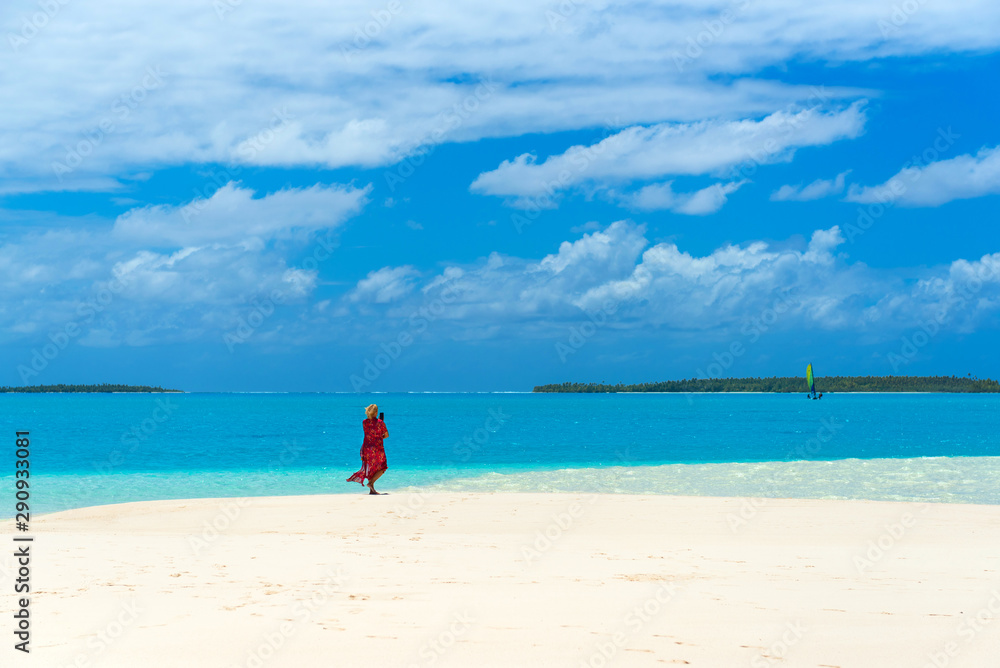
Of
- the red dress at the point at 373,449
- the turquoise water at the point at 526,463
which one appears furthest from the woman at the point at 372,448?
the turquoise water at the point at 526,463

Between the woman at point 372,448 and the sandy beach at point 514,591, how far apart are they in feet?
11.5

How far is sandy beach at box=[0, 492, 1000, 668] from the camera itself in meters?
7.55

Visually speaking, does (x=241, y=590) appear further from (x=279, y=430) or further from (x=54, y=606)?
(x=279, y=430)

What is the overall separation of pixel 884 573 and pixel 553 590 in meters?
5.11

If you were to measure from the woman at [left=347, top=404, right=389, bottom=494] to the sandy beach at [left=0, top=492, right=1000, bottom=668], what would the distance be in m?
3.50

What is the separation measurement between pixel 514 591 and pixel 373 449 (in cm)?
1228

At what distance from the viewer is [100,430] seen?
223 ft

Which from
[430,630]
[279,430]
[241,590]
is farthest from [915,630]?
[279,430]

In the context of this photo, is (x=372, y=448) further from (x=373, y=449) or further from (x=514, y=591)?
(x=514, y=591)

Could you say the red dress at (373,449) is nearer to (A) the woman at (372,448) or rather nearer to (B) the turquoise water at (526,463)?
(A) the woman at (372,448)

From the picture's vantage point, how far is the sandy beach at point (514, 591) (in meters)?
7.55

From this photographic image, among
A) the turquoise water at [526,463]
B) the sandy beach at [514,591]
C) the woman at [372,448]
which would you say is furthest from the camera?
the turquoise water at [526,463]

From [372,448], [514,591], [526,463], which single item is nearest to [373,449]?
[372,448]

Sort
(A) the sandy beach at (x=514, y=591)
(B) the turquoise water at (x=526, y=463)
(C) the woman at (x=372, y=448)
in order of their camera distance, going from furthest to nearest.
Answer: (B) the turquoise water at (x=526, y=463)
(C) the woman at (x=372, y=448)
(A) the sandy beach at (x=514, y=591)
